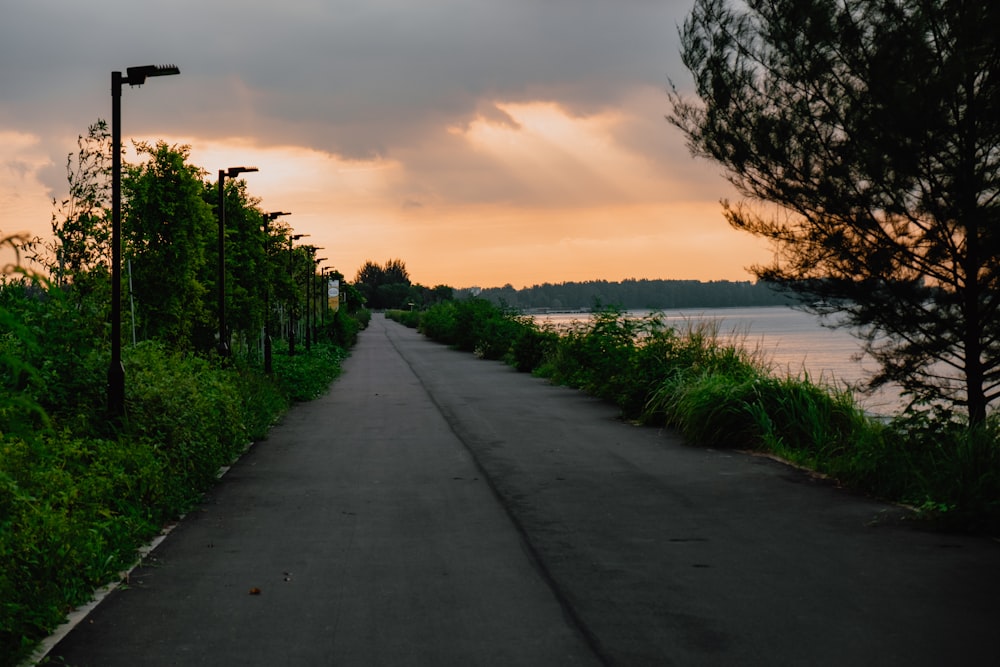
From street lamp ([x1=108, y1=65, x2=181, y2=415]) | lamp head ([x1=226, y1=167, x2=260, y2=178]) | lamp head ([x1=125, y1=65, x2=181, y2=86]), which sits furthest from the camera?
lamp head ([x1=226, y1=167, x2=260, y2=178])

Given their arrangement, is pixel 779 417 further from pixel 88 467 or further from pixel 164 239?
pixel 164 239

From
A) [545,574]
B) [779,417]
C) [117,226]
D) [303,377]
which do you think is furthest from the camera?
[303,377]

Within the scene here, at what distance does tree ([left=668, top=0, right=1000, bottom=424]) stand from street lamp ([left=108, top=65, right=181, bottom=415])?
22.9 ft

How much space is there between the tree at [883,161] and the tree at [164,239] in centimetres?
1283

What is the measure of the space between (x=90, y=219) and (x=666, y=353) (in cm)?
1210

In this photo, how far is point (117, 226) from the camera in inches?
459

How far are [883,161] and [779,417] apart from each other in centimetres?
537

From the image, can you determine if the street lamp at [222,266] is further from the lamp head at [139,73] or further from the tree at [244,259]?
the lamp head at [139,73]

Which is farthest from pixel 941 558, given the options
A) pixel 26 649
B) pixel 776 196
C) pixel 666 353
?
pixel 666 353

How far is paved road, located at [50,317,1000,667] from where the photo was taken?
5438 mm

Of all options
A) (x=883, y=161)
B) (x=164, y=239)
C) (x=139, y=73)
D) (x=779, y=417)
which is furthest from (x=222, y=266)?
(x=883, y=161)

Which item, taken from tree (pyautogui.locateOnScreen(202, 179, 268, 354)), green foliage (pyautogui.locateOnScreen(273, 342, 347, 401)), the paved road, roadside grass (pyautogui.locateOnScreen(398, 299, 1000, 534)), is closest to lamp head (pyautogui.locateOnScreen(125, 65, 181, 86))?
the paved road

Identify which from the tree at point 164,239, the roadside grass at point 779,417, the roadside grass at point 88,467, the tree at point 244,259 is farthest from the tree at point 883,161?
the tree at point 244,259

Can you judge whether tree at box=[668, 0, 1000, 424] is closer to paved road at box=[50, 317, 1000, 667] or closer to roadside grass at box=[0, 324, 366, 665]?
paved road at box=[50, 317, 1000, 667]
